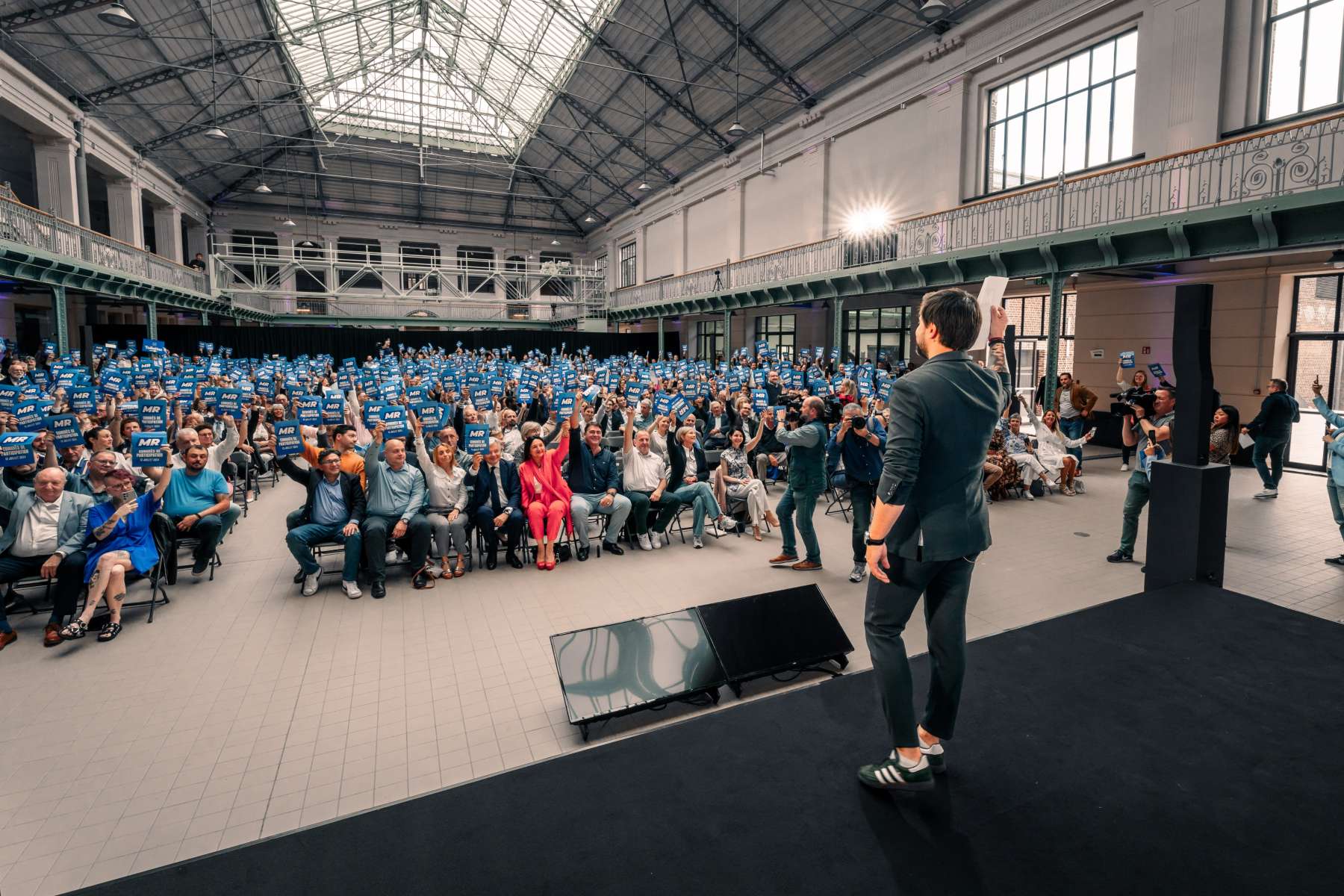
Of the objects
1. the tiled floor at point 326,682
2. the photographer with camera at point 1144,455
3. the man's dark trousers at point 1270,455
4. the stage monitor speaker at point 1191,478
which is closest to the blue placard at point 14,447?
the tiled floor at point 326,682

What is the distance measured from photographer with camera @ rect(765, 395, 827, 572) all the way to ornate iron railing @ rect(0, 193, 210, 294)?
17.2m

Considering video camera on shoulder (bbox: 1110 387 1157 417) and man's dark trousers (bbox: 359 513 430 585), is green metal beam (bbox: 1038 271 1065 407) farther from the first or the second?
man's dark trousers (bbox: 359 513 430 585)

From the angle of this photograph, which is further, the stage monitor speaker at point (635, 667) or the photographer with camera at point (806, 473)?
the photographer with camera at point (806, 473)

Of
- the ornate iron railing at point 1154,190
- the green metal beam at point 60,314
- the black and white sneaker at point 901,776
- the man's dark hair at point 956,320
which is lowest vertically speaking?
the black and white sneaker at point 901,776

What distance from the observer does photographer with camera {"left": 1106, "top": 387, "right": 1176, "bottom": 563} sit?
6285 mm

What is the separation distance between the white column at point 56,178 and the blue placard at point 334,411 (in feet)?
54.5

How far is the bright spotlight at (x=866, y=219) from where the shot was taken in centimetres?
2034

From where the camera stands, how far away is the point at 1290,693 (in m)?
3.09

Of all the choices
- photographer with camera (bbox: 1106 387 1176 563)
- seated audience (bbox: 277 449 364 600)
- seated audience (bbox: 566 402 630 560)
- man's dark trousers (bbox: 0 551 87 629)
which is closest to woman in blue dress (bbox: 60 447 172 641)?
man's dark trousers (bbox: 0 551 87 629)

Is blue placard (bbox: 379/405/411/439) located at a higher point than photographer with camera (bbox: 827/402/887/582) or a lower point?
higher

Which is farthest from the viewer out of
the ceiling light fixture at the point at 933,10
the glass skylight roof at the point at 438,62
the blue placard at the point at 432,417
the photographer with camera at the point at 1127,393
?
the glass skylight roof at the point at 438,62

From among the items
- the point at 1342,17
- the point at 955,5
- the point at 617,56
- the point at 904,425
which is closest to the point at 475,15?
the point at 617,56

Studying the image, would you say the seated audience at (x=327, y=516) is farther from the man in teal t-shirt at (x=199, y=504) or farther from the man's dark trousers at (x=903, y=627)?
the man's dark trousers at (x=903, y=627)

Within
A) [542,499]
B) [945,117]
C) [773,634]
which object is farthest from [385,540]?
[945,117]
